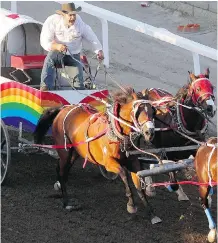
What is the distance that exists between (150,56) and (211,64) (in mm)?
1398

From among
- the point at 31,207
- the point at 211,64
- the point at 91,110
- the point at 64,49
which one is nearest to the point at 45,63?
the point at 64,49

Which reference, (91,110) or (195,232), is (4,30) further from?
(195,232)

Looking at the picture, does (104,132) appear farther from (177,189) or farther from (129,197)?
(177,189)

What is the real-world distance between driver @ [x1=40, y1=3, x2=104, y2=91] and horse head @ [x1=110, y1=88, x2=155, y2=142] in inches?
67.4

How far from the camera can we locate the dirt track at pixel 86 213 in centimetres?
859

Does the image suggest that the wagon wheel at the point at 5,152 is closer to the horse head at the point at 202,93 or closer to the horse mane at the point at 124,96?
the horse mane at the point at 124,96

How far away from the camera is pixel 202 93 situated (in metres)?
9.07

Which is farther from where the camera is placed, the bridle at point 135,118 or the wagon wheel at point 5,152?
the wagon wheel at point 5,152

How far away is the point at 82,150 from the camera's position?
938 cm

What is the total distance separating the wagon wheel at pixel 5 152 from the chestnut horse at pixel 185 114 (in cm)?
164

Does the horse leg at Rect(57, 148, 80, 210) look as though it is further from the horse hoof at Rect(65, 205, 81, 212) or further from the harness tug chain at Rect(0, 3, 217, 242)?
the horse hoof at Rect(65, 205, 81, 212)

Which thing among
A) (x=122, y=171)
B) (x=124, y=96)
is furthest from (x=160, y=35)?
(x=122, y=171)

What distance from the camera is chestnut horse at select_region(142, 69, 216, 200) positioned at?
9086mm

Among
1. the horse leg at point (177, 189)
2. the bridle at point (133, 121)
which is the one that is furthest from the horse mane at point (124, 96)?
the horse leg at point (177, 189)
